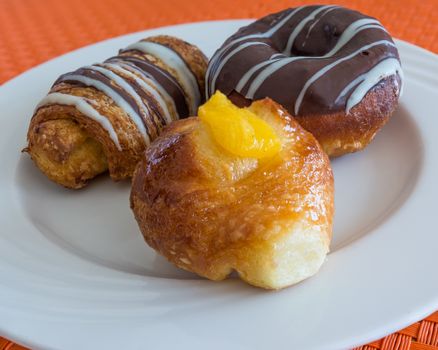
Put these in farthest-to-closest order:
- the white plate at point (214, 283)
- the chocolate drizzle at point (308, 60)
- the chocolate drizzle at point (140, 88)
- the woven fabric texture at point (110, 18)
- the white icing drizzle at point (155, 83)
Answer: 1. the woven fabric texture at point (110, 18)
2. the white icing drizzle at point (155, 83)
3. the chocolate drizzle at point (140, 88)
4. the chocolate drizzle at point (308, 60)
5. the white plate at point (214, 283)

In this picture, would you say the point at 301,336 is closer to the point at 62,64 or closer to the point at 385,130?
the point at 385,130

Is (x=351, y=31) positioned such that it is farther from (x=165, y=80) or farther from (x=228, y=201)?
(x=228, y=201)

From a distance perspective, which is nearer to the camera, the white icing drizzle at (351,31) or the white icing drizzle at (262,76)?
the white icing drizzle at (262,76)

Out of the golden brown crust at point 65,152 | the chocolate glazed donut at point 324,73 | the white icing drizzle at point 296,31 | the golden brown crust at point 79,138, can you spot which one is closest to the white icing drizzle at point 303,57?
the chocolate glazed donut at point 324,73

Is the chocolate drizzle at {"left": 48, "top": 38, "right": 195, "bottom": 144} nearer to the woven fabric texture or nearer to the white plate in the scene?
the white plate

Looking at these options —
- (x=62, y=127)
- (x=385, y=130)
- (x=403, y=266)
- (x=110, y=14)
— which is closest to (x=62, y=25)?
(x=110, y=14)

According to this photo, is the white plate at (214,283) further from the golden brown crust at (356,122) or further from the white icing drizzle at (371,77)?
the white icing drizzle at (371,77)

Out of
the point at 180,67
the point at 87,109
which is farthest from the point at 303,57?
the point at 87,109
